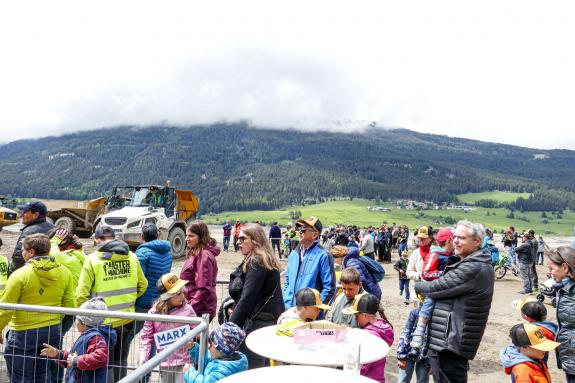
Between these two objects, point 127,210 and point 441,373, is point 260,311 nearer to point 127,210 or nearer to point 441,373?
point 441,373

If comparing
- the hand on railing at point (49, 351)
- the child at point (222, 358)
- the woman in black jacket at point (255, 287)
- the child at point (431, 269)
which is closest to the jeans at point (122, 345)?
the hand on railing at point (49, 351)

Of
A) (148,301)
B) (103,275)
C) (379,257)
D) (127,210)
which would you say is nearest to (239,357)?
(103,275)

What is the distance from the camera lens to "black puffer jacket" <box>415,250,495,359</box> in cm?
330

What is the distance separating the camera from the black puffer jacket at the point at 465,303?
330 centimetres

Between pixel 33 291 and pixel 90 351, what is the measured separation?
35.9 inches

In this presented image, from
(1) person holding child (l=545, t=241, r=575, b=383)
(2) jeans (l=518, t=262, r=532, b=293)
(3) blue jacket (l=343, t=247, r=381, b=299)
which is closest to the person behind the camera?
(1) person holding child (l=545, t=241, r=575, b=383)

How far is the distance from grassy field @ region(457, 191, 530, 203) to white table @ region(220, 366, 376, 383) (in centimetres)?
16102

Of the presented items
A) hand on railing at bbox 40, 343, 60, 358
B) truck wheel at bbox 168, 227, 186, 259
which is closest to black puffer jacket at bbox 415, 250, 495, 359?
hand on railing at bbox 40, 343, 60, 358

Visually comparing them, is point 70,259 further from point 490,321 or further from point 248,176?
point 248,176

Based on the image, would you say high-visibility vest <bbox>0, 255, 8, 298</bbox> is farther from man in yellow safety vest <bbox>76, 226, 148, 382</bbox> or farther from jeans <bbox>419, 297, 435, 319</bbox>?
jeans <bbox>419, 297, 435, 319</bbox>

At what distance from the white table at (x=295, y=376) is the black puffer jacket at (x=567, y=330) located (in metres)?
2.06

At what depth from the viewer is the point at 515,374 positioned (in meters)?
3.11

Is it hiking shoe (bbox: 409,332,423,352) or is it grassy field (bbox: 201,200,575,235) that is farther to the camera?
grassy field (bbox: 201,200,575,235)

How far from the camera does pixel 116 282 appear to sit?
13.0ft
